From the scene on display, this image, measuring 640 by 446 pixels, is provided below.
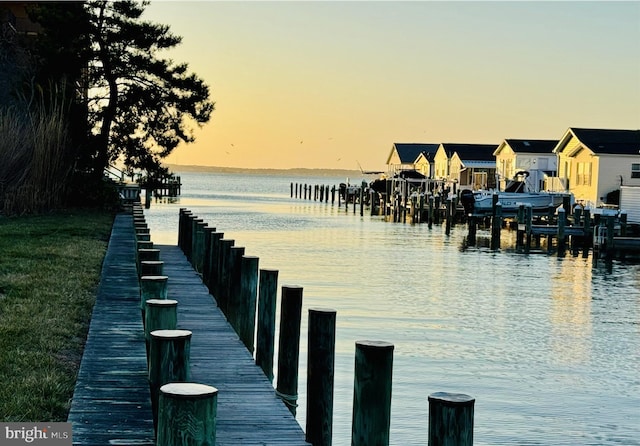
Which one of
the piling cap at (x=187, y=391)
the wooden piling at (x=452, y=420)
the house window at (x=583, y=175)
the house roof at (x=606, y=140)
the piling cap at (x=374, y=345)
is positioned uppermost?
the house roof at (x=606, y=140)

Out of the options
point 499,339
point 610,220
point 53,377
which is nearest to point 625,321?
point 499,339

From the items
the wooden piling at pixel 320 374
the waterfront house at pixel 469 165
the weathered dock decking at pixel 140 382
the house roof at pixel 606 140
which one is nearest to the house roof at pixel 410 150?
the waterfront house at pixel 469 165

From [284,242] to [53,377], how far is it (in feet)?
110

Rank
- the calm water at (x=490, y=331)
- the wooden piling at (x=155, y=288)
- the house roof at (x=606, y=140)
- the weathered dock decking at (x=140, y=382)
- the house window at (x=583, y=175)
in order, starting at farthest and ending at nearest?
the house window at (x=583, y=175) < the house roof at (x=606, y=140) < the calm water at (x=490, y=331) < the wooden piling at (x=155, y=288) < the weathered dock decking at (x=140, y=382)

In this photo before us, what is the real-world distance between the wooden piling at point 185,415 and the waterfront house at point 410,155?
98.8 meters

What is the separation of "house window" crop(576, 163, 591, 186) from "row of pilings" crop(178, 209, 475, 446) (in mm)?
48906

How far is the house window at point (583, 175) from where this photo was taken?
5925 centimetres

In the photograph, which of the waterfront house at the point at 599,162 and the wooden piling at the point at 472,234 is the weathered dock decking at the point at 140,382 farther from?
the waterfront house at the point at 599,162

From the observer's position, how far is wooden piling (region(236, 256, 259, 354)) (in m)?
13.3

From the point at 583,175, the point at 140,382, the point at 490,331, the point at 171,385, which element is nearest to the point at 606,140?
the point at 583,175

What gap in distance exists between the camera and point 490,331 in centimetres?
1961

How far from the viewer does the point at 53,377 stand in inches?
355

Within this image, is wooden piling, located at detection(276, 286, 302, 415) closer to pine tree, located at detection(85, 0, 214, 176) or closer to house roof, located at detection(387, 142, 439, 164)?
pine tree, located at detection(85, 0, 214, 176)

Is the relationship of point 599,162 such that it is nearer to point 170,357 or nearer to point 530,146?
point 530,146
